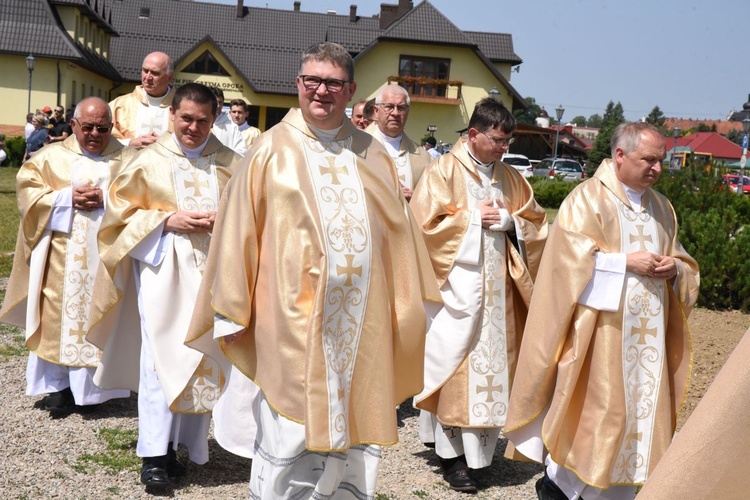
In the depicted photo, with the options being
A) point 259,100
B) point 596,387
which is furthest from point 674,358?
point 259,100

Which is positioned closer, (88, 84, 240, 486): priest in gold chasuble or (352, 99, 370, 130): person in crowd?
(88, 84, 240, 486): priest in gold chasuble

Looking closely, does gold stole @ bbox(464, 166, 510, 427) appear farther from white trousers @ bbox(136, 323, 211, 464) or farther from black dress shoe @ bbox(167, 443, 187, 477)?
black dress shoe @ bbox(167, 443, 187, 477)

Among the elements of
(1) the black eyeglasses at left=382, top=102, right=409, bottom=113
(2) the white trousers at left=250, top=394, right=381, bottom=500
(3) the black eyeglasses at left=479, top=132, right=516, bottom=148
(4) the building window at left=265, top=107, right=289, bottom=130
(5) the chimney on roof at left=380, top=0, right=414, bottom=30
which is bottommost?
(2) the white trousers at left=250, top=394, right=381, bottom=500

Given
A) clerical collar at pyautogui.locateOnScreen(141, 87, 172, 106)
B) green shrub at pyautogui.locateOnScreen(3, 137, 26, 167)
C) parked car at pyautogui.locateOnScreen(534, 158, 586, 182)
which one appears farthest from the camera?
parked car at pyautogui.locateOnScreen(534, 158, 586, 182)

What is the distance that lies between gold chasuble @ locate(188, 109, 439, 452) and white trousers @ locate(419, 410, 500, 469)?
5.87 ft

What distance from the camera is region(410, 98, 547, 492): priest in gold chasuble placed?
6.06 meters

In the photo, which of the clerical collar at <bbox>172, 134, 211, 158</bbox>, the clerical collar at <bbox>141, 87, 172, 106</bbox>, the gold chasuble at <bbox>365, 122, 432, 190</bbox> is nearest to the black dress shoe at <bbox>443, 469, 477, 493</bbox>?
the clerical collar at <bbox>172, 134, 211, 158</bbox>

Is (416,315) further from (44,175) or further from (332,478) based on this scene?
(44,175)

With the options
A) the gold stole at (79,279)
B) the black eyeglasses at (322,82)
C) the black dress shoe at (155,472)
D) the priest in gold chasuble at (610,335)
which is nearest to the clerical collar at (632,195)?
the priest in gold chasuble at (610,335)

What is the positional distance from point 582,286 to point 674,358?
2.33 ft

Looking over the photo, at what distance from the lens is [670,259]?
5.14 metres

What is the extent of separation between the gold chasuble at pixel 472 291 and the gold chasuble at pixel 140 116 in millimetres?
2338

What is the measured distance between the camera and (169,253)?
18.3 feet

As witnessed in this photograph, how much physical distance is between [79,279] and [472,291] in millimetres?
2774
